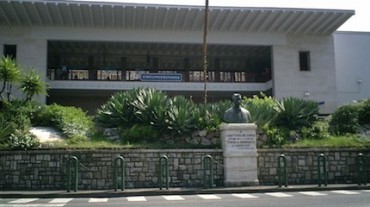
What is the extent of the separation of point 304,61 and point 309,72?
1236 millimetres

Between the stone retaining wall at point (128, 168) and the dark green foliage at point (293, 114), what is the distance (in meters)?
2.28

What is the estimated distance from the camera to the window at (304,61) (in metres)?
34.1

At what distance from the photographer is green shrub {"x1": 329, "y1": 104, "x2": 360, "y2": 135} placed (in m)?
20.5

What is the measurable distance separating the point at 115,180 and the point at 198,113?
4956 millimetres

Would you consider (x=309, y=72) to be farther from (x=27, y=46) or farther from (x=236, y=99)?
(x=27, y=46)

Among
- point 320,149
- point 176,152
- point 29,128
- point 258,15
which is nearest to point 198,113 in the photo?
point 176,152

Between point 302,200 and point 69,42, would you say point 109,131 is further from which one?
point 69,42

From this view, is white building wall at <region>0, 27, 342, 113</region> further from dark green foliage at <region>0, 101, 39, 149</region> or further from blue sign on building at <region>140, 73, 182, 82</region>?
dark green foliage at <region>0, 101, 39, 149</region>

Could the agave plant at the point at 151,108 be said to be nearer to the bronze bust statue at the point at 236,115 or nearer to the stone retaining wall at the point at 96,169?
the stone retaining wall at the point at 96,169

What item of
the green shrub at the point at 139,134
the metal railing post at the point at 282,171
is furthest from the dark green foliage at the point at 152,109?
the metal railing post at the point at 282,171

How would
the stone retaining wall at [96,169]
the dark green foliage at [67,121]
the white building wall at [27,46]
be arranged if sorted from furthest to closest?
the white building wall at [27,46] < the dark green foliage at [67,121] < the stone retaining wall at [96,169]

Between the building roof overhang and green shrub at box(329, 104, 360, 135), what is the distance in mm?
11487

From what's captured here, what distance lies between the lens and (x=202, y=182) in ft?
53.4

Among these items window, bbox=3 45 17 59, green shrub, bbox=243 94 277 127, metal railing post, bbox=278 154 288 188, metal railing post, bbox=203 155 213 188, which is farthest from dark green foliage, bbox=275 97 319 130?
window, bbox=3 45 17 59
